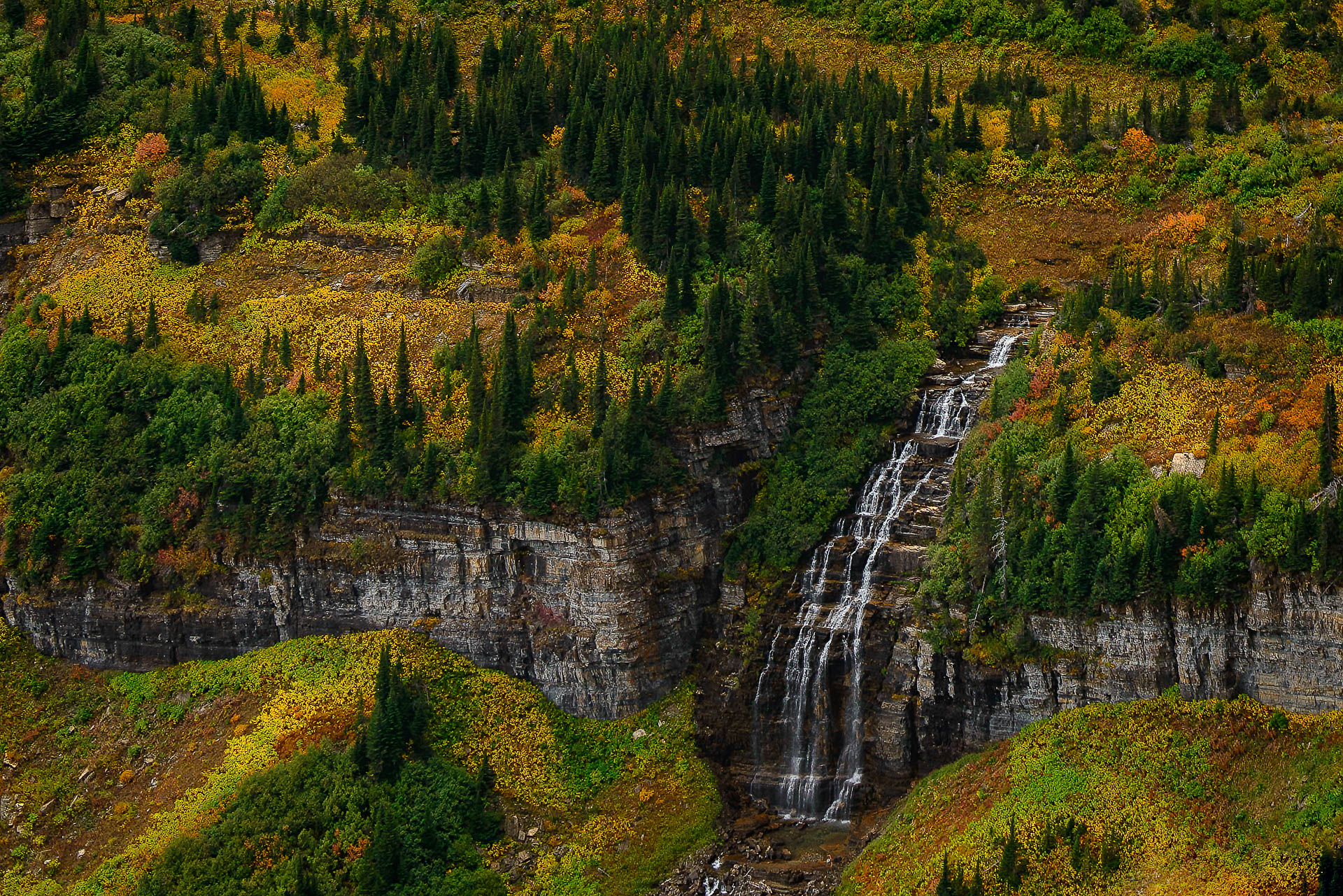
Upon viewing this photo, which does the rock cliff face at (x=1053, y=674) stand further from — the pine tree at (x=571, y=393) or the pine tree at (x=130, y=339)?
the pine tree at (x=130, y=339)

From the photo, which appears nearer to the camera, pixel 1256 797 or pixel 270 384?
pixel 1256 797

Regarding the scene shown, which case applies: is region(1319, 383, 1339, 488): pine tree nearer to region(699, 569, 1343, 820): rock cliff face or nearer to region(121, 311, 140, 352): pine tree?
region(699, 569, 1343, 820): rock cliff face

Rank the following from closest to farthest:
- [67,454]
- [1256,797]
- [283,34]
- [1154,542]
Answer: [1256,797], [1154,542], [67,454], [283,34]

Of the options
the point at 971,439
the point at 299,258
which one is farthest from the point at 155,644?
the point at 971,439

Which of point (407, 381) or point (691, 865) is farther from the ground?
point (407, 381)

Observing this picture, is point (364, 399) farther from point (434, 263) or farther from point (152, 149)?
point (152, 149)

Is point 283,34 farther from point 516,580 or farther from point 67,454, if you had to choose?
point 516,580
